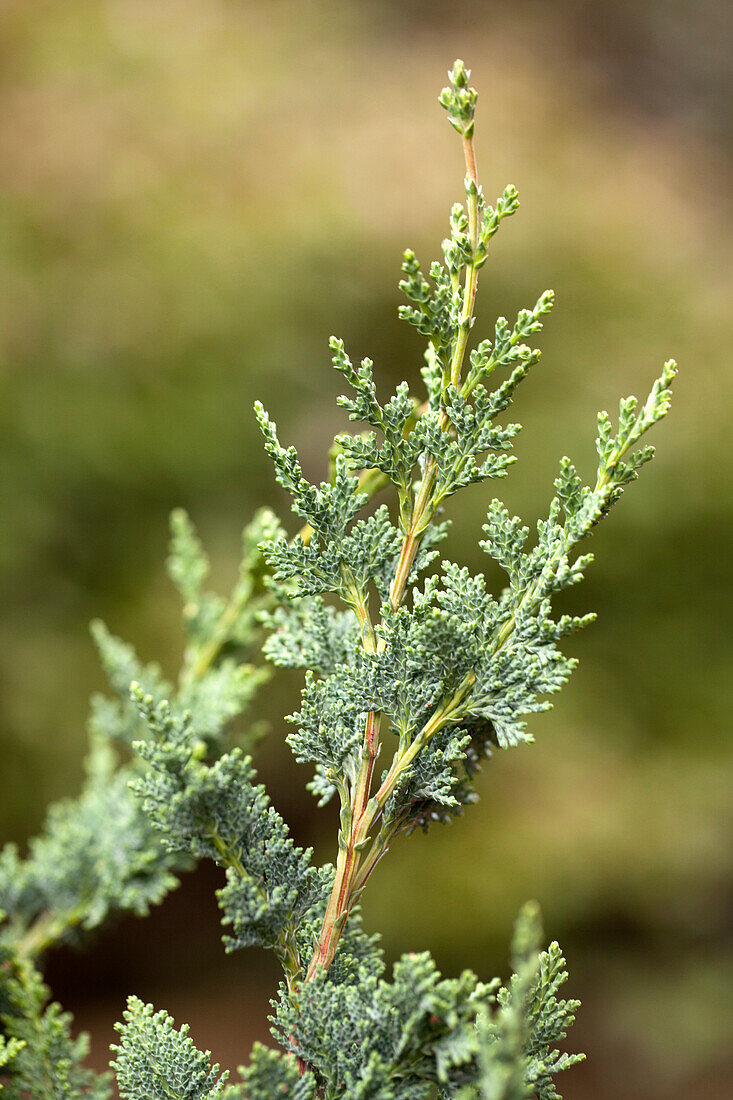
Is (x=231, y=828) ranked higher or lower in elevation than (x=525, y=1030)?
higher

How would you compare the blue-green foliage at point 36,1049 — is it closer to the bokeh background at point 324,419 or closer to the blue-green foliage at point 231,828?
the blue-green foliage at point 231,828

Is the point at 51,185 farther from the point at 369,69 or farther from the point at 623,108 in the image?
the point at 623,108

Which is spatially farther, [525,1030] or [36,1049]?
[36,1049]

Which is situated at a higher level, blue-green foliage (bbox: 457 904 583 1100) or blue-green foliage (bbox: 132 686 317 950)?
blue-green foliage (bbox: 132 686 317 950)

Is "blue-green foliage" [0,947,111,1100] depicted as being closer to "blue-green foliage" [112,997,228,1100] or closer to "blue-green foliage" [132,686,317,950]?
"blue-green foliage" [112,997,228,1100]

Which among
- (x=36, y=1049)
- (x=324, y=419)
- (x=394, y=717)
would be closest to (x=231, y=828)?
(x=394, y=717)

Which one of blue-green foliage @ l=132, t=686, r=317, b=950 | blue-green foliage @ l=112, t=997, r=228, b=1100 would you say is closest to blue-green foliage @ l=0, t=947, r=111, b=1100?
blue-green foliage @ l=112, t=997, r=228, b=1100

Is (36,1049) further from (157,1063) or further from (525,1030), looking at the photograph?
(525,1030)

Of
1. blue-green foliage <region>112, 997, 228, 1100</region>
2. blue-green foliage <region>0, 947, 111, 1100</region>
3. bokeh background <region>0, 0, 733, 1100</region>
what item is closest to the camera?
blue-green foliage <region>112, 997, 228, 1100</region>

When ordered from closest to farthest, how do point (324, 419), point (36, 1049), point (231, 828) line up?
point (231, 828), point (36, 1049), point (324, 419)

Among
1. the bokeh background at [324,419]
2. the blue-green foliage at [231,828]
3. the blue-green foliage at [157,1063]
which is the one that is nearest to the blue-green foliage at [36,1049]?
the blue-green foliage at [157,1063]
